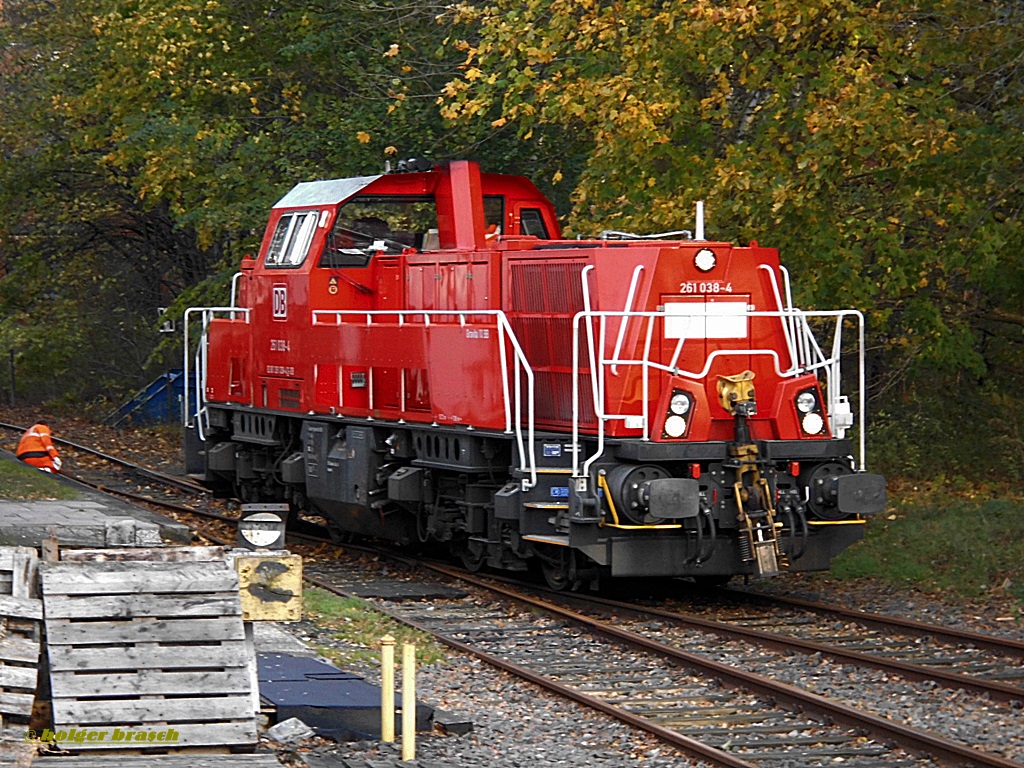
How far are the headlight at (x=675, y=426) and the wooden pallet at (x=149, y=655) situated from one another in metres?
4.56

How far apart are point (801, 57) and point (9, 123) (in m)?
18.0

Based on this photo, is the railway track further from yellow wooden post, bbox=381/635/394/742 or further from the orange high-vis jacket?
the orange high-vis jacket

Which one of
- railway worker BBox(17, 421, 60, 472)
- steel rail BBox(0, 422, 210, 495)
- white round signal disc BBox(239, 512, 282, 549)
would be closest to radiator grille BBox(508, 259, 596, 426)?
white round signal disc BBox(239, 512, 282, 549)

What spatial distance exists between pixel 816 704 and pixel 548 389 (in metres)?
4.64

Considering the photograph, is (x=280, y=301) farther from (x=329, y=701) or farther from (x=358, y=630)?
(x=329, y=701)

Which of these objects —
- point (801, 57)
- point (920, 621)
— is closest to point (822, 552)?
point (920, 621)

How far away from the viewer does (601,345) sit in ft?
36.8

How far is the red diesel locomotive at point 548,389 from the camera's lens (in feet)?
37.2

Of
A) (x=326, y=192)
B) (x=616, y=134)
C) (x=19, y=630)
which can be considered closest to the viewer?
(x=19, y=630)

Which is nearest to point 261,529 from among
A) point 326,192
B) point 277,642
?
point 277,642

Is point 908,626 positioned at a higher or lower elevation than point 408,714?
lower

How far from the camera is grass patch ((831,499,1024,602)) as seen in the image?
41.4ft

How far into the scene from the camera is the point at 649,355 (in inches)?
459

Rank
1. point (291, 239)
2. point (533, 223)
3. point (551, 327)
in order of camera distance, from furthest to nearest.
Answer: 1. point (291, 239)
2. point (533, 223)
3. point (551, 327)
